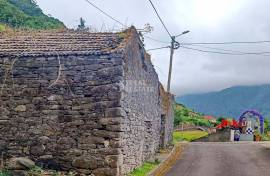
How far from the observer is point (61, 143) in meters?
12.8

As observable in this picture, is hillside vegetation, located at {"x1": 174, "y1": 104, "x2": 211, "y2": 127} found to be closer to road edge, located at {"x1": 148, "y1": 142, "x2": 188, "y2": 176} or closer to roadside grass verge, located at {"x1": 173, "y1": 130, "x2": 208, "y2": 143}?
roadside grass verge, located at {"x1": 173, "y1": 130, "x2": 208, "y2": 143}

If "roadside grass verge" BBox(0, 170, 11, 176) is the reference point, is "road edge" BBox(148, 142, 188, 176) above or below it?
above

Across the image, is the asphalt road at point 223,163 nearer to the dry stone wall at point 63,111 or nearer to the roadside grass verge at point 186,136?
the dry stone wall at point 63,111

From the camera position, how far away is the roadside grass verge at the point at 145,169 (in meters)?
14.1

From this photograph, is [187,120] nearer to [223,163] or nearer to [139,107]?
[223,163]

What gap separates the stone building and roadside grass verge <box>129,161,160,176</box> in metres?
0.59

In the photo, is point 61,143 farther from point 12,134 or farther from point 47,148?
point 12,134

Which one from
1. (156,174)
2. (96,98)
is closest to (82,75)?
(96,98)

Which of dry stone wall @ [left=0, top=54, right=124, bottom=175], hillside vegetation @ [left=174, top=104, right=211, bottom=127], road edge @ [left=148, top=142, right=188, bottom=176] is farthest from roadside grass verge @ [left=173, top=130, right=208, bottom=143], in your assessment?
dry stone wall @ [left=0, top=54, right=124, bottom=175]

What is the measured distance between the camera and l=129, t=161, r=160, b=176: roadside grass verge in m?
14.1

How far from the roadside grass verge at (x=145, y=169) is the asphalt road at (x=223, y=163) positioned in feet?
2.26

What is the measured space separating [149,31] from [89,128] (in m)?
4.03

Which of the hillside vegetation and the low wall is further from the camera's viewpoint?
the hillside vegetation

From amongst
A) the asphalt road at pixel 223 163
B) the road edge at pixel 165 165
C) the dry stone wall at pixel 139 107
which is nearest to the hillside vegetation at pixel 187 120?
the asphalt road at pixel 223 163
